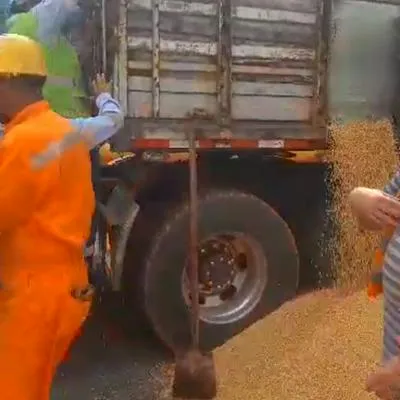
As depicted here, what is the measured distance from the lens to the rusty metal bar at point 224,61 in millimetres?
4664

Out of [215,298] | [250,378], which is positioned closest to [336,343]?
[250,378]

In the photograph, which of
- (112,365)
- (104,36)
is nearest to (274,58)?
(104,36)

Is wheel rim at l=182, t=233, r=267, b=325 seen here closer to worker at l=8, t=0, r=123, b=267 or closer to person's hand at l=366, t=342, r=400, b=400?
worker at l=8, t=0, r=123, b=267

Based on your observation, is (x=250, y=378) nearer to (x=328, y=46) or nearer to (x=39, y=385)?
(x=39, y=385)

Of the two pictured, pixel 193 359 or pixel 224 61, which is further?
pixel 224 61

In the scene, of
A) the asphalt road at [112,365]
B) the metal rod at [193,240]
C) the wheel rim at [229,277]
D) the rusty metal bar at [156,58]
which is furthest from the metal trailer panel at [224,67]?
the asphalt road at [112,365]

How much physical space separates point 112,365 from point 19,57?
7.92 ft

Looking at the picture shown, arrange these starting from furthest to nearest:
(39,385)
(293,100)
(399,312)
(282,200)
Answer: (282,200) < (293,100) < (39,385) < (399,312)

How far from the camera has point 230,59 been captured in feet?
15.5

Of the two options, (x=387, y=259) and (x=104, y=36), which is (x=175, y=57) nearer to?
(x=104, y=36)

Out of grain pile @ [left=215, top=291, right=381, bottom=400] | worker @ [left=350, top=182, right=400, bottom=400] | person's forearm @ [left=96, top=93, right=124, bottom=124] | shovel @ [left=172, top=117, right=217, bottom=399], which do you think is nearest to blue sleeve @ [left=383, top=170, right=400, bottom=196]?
worker @ [left=350, top=182, right=400, bottom=400]

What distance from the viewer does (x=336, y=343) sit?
4.25 meters

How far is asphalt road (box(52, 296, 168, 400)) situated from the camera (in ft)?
14.5

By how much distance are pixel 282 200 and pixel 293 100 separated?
695mm
